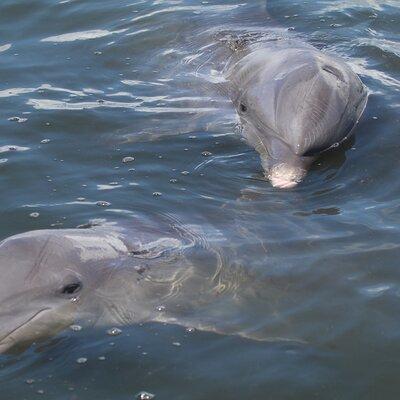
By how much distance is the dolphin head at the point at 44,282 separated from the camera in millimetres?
6453

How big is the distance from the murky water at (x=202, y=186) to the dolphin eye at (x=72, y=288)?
29cm

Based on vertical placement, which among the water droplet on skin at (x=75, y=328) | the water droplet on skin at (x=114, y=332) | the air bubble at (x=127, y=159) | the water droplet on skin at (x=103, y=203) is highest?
the water droplet on skin at (x=75, y=328)

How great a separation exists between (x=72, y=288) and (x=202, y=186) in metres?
2.52

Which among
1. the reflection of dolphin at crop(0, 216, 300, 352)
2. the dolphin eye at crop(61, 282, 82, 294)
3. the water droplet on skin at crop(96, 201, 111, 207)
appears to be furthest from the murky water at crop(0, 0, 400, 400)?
the dolphin eye at crop(61, 282, 82, 294)

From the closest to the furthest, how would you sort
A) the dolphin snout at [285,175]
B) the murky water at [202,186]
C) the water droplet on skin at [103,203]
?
the murky water at [202,186]
the water droplet on skin at [103,203]
the dolphin snout at [285,175]

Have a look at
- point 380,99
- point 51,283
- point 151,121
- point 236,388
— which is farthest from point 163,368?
point 380,99

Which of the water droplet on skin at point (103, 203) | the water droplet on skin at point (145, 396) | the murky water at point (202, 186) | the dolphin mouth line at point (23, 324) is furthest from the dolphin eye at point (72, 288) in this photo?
the water droplet on skin at point (103, 203)

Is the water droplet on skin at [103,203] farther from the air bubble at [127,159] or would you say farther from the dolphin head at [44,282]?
the dolphin head at [44,282]

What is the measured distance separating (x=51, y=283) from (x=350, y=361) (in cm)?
206

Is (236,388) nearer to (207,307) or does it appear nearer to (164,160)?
(207,307)

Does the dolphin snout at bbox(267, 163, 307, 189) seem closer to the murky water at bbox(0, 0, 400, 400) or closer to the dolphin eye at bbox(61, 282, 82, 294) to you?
the murky water at bbox(0, 0, 400, 400)

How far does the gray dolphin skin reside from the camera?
9344 mm

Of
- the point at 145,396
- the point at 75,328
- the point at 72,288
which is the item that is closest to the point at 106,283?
the point at 72,288

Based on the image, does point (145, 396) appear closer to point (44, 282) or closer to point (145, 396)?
point (145, 396)
